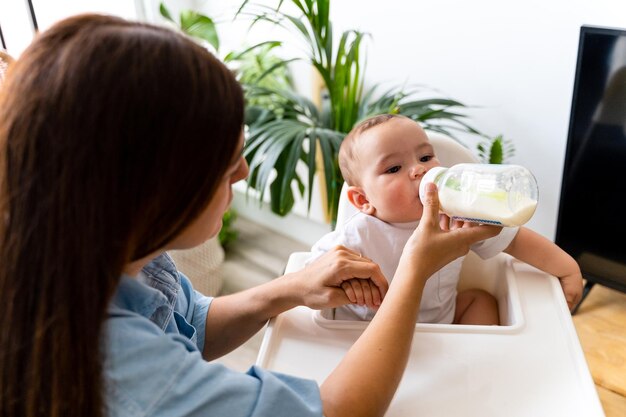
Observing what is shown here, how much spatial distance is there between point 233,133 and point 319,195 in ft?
6.34

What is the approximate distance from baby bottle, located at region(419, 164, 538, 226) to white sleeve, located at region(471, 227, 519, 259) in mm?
157

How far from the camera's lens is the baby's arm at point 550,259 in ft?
3.48

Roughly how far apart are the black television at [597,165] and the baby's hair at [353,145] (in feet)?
1.69

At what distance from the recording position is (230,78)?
0.62 m

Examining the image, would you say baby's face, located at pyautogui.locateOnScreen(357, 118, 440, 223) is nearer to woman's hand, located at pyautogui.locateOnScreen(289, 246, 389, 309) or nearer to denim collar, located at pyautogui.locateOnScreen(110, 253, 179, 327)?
woman's hand, located at pyautogui.locateOnScreen(289, 246, 389, 309)

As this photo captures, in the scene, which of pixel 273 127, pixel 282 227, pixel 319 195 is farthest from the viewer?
pixel 282 227

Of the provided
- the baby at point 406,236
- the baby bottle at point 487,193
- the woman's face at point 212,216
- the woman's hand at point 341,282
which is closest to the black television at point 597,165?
the baby at point 406,236

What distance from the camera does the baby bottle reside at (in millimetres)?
870

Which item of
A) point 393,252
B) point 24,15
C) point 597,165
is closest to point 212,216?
point 393,252

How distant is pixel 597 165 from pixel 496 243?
1.79ft

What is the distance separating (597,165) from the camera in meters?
1.44

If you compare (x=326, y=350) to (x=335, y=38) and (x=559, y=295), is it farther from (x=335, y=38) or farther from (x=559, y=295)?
(x=335, y=38)

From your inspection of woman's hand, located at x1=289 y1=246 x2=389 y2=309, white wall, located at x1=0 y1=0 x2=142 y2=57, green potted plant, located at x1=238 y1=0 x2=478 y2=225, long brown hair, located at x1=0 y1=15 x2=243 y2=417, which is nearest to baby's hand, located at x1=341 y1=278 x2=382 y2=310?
woman's hand, located at x1=289 y1=246 x2=389 y2=309

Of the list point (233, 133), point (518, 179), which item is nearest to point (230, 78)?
point (233, 133)
